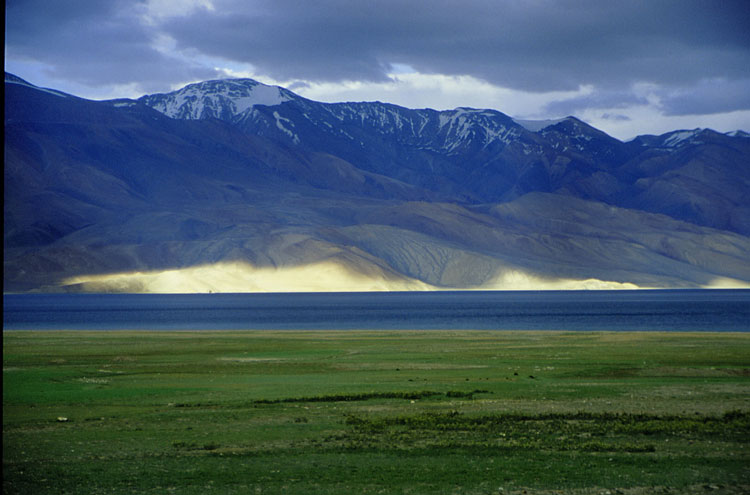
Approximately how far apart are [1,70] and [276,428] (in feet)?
63.3

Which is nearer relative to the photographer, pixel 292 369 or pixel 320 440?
pixel 320 440

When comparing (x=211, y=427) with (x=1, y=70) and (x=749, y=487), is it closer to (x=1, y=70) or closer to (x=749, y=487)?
(x=749, y=487)

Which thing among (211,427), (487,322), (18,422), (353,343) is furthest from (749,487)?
(487,322)

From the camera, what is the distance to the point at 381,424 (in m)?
25.8

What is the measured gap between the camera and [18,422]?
2642cm

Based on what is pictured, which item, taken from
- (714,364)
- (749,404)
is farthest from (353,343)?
(749,404)

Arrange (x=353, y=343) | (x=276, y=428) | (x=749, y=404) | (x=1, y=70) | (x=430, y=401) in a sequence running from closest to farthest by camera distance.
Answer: (x=1, y=70), (x=276, y=428), (x=749, y=404), (x=430, y=401), (x=353, y=343)

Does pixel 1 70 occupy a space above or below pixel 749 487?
above

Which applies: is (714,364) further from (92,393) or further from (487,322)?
(487,322)

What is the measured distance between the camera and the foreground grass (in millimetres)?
18156

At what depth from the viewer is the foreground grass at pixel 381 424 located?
1816 centimetres

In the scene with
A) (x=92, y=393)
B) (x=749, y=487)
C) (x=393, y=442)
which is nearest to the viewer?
(x=749, y=487)

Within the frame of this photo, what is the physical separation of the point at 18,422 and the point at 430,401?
44.7 feet

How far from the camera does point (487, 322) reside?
4188 inches
